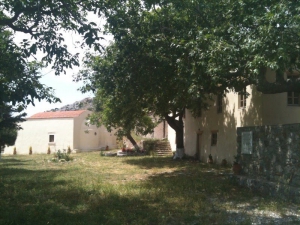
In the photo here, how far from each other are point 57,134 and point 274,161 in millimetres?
29346

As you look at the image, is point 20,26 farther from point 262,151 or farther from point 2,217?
point 262,151

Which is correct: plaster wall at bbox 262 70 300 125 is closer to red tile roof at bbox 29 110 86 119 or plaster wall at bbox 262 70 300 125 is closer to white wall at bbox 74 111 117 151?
white wall at bbox 74 111 117 151

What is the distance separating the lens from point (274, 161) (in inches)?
438

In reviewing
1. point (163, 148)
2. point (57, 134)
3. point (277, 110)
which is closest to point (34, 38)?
point (277, 110)

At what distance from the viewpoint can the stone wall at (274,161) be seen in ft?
33.1

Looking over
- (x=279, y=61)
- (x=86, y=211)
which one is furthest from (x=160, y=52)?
(x=86, y=211)

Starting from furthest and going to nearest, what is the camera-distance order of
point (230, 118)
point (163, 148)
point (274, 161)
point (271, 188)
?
point (163, 148)
point (230, 118)
point (274, 161)
point (271, 188)

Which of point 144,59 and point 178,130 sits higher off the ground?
point 144,59

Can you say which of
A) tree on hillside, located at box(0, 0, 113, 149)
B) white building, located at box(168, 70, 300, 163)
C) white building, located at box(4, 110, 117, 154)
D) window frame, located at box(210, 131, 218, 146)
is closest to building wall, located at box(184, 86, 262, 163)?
white building, located at box(168, 70, 300, 163)

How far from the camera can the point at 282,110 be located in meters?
15.4

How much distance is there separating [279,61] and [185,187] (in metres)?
5.68

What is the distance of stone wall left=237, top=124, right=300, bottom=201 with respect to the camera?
1010 centimetres

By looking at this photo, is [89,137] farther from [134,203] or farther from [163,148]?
[134,203]

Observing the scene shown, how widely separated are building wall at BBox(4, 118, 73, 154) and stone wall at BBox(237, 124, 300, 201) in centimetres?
2654
